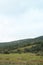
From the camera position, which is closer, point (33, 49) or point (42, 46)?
point (33, 49)

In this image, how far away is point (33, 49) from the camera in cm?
17188

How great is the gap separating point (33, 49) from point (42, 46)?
51.6 feet

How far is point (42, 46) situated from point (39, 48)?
8536 mm

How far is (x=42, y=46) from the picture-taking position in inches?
7293

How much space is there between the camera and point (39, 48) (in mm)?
177375

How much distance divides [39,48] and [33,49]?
7.47 meters
